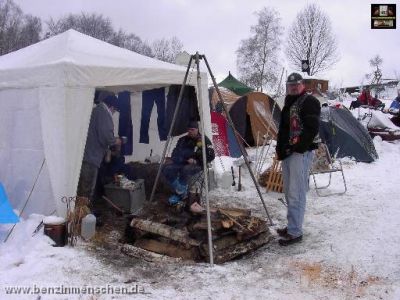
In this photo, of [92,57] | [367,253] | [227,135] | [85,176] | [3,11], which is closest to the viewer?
[367,253]

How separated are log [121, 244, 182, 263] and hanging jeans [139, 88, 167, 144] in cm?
401

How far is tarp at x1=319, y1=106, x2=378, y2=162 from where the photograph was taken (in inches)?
417

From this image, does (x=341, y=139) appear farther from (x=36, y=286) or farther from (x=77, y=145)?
(x=36, y=286)

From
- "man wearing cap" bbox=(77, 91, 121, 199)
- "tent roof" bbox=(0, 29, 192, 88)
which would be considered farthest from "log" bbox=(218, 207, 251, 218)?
"tent roof" bbox=(0, 29, 192, 88)

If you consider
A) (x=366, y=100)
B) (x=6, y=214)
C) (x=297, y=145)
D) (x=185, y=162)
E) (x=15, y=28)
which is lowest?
(x=6, y=214)

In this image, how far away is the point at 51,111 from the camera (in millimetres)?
5281

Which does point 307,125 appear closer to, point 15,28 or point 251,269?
point 251,269

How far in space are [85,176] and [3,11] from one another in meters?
47.4

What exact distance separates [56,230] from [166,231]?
1.21 m

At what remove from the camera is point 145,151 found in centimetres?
888

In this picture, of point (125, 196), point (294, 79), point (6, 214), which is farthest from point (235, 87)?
point (6, 214)

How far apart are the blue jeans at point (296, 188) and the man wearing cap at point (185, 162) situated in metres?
1.71

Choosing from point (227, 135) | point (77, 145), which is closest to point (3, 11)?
point (227, 135)

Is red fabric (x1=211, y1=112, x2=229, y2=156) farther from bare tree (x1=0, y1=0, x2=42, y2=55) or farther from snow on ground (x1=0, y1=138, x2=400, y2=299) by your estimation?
bare tree (x1=0, y1=0, x2=42, y2=55)
